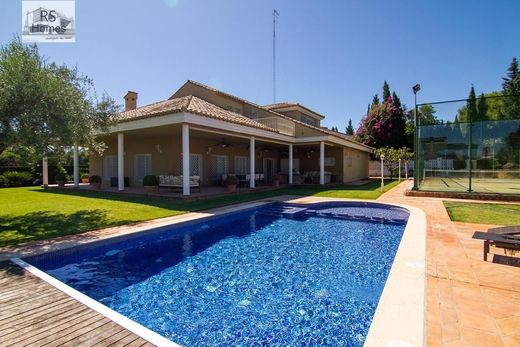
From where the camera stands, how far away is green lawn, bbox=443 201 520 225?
763 centimetres

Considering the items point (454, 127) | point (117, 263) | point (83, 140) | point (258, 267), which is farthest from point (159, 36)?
point (454, 127)

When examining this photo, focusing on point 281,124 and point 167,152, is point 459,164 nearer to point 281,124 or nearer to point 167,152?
point 281,124

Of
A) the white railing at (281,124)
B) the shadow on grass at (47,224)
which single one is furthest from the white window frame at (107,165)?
the white railing at (281,124)

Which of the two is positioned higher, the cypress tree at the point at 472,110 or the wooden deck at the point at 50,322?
the cypress tree at the point at 472,110

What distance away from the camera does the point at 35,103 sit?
7031mm

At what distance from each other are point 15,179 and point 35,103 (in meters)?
17.7

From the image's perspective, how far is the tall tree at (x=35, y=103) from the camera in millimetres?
6746

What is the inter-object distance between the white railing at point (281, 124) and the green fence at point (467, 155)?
7.94 m

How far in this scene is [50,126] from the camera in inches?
288

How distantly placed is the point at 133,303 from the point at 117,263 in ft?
6.04

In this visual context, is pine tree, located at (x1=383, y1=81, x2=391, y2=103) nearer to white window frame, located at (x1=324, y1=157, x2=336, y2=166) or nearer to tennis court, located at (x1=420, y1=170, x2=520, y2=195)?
white window frame, located at (x1=324, y1=157, x2=336, y2=166)

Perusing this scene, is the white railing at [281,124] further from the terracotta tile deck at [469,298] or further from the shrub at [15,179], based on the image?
the shrub at [15,179]

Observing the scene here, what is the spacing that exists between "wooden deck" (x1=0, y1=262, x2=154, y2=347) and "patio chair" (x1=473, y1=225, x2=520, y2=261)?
527cm

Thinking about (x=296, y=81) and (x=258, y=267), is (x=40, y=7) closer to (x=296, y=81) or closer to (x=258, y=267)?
(x=258, y=267)
